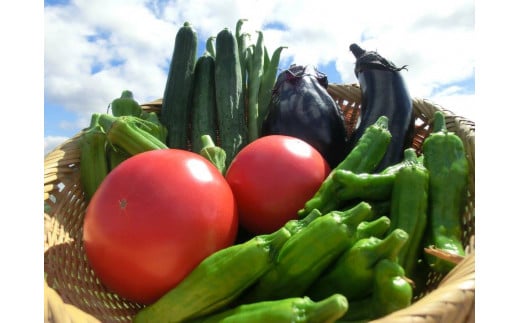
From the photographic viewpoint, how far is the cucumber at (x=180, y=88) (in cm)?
262

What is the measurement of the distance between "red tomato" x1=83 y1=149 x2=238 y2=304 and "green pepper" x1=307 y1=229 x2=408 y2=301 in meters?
0.39

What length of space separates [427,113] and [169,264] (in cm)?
165

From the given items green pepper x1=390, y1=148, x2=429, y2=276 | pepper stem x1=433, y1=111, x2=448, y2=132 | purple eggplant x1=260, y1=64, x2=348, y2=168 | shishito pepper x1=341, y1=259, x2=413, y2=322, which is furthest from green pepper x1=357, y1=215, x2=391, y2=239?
purple eggplant x1=260, y1=64, x2=348, y2=168

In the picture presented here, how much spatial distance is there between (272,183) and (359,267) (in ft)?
1.91

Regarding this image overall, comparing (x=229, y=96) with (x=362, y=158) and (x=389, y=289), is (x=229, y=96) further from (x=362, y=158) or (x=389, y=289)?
(x=389, y=289)

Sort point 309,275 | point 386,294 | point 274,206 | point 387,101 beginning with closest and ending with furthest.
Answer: point 386,294, point 309,275, point 274,206, point 387,101

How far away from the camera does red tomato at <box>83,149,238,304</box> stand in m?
1.56

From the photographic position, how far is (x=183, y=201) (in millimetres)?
1605

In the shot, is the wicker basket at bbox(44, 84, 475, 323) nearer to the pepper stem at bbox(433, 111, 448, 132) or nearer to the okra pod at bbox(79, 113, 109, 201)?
the okra pod at bbox(79, 113, 109, 201)

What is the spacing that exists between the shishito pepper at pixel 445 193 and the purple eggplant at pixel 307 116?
0.52 meters

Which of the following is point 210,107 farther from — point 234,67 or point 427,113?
point 427,113

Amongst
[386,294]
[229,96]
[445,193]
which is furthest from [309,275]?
[229,96]

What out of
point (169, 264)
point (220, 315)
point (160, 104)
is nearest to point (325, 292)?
point (220, 315)

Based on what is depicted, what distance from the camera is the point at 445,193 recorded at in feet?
5.90
